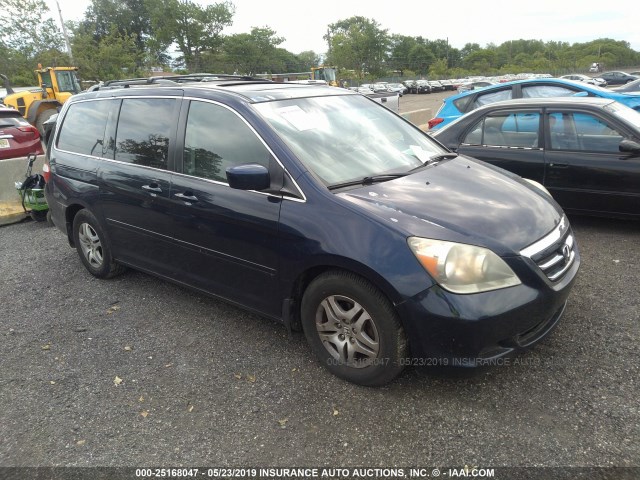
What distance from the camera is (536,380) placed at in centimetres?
284

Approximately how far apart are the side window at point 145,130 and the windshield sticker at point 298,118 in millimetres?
917

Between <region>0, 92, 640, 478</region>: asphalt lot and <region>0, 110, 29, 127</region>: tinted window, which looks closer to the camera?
<region>0, 92, 640, 478</region>: asphalt lot

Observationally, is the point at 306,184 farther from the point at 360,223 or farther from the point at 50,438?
the point at 50,438

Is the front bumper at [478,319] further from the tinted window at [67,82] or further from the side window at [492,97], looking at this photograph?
the tinted window at [67,82]

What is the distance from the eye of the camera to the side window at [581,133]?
5.04m

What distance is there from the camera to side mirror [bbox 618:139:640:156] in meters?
4.77

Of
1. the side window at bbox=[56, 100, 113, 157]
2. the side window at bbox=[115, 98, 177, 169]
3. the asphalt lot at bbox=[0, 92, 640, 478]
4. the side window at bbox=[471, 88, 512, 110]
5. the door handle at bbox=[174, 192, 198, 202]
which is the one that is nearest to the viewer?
the asphalt lot at bbox=[0, 92, 640, 478]

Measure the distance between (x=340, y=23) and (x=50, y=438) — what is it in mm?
108224

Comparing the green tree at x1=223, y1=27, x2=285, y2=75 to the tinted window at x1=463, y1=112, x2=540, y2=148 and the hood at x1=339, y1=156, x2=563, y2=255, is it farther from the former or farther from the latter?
the hood at x1=339, y1=156, x2=563, y2=255

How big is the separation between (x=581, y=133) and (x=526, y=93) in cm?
356

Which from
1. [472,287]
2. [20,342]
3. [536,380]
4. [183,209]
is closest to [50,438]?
[20,342]

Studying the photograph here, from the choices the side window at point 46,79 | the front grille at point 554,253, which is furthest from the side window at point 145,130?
the side window at point 46,79

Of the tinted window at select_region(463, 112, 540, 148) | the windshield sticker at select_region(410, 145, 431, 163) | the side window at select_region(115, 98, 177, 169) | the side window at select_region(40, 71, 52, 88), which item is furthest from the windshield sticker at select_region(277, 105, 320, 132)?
the side window at select_region(40, 71, 52, 88)

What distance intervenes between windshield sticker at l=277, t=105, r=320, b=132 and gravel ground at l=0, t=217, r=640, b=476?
1522 millimetres
